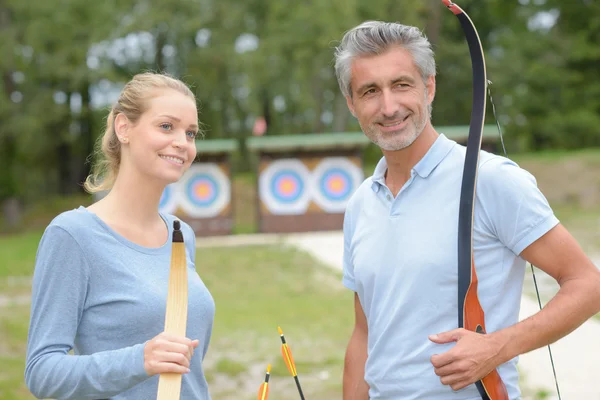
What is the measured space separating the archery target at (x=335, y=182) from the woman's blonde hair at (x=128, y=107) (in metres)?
14.2

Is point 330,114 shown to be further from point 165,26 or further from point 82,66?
point 82,66

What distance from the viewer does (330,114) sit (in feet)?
133

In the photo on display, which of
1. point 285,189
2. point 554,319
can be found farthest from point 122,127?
point 285,189

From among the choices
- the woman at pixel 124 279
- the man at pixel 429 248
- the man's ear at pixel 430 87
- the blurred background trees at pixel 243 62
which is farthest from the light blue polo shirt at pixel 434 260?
the blurred background trees at pixel 243 62

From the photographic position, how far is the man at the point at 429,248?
1.65 metres

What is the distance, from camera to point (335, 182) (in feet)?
53.9

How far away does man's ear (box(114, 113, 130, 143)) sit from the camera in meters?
1.89

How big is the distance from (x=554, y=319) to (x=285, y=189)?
48.5 ft

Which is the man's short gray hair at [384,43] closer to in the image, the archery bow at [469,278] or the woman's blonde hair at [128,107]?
the archery bow at [469,278]

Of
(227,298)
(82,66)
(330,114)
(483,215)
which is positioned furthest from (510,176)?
(330,114)

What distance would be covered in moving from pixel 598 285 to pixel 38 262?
45.1 inches

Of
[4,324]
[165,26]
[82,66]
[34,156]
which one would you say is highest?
[165,26]

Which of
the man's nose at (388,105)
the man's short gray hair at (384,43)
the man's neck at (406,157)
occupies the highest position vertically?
the man's short gray hair at (384,43)

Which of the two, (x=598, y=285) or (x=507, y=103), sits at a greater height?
(x=507, y=103)
